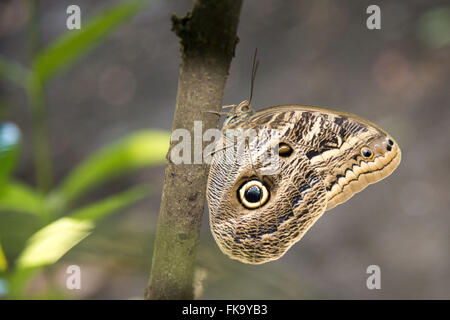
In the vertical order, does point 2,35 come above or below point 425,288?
above

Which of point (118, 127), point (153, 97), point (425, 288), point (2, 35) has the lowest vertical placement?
point (425, 288)

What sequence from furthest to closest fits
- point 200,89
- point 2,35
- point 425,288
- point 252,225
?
point 2,35 < point 425,288 < point 252,225 < point 200,89

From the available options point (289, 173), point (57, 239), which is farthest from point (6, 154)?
point (289, 173)

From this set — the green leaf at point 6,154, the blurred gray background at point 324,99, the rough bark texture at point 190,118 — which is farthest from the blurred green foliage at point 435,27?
the green leaf at point 6,154

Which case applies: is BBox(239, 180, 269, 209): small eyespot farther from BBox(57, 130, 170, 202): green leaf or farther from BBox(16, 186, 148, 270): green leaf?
BBox(57, 130, 170, 202): green leaf

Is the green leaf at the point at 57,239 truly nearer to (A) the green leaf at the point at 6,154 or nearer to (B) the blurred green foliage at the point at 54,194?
(B) the blurred green foliage at the point at 54,194

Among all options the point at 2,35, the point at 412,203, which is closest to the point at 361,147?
the point at 412,203

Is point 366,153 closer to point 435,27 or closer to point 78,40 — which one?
point 78,40

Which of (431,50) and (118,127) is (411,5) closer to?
(431,50)
